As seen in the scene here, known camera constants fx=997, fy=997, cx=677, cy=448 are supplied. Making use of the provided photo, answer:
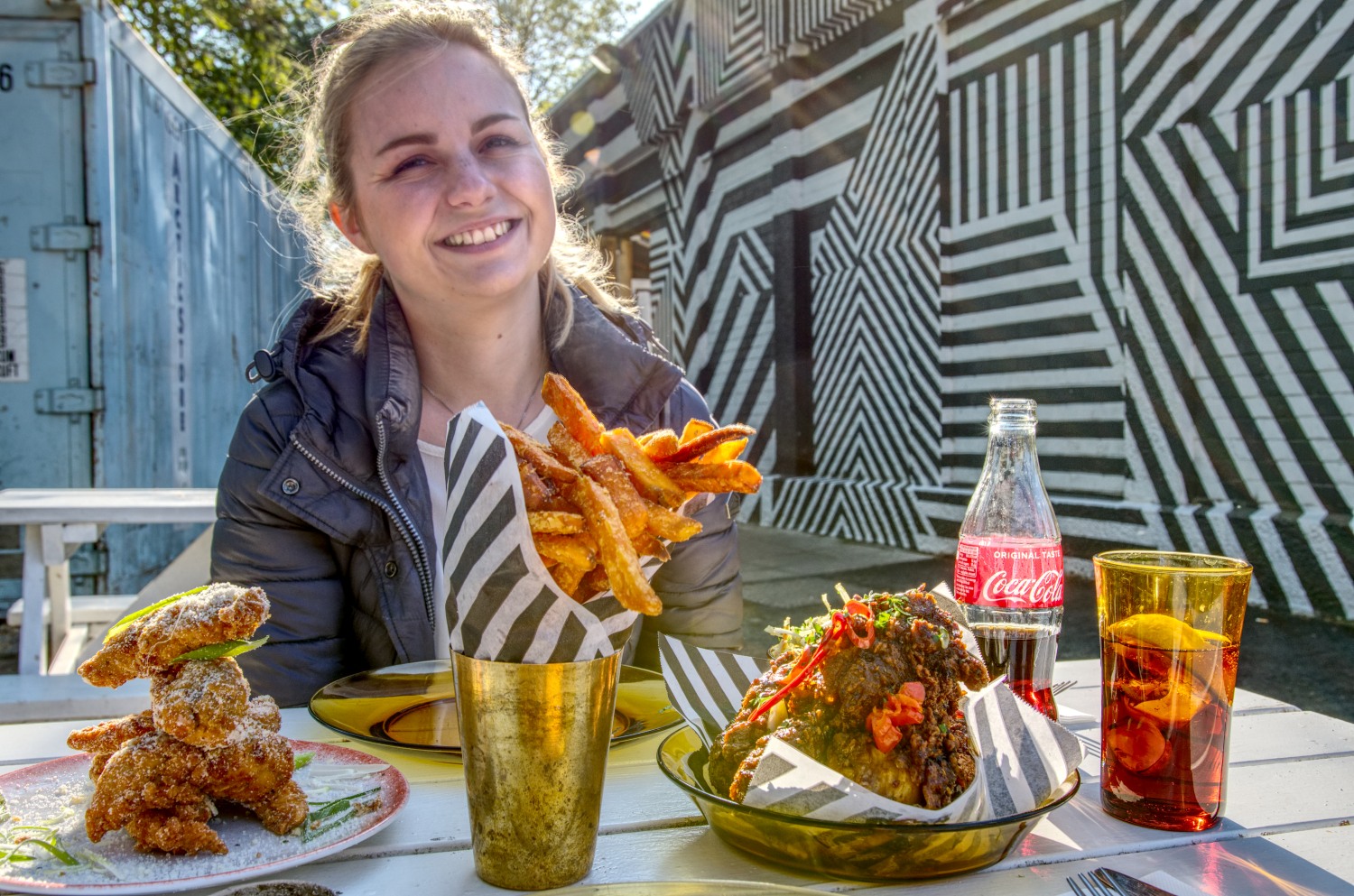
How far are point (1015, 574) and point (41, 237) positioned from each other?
6497mm

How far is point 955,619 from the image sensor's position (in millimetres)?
1304

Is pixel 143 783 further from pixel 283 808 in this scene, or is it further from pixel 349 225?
pixel 349 225

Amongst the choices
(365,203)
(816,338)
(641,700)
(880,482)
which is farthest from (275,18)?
(641,700)

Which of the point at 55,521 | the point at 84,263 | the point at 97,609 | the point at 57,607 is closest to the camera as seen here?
the point at 55,521

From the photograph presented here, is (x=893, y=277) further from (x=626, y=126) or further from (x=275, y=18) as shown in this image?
(x=275, y=18)

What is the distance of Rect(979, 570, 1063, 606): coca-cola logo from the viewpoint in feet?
4.87

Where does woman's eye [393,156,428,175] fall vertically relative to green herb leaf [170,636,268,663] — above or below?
above

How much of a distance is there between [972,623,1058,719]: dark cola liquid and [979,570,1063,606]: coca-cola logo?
0.05 metres

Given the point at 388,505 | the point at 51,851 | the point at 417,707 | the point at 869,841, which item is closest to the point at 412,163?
the point at 388,505

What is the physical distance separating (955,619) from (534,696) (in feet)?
1.98

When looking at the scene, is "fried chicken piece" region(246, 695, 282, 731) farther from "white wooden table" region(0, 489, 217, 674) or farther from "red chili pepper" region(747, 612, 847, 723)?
"white wooden table" region(0, 489, 217, 674)

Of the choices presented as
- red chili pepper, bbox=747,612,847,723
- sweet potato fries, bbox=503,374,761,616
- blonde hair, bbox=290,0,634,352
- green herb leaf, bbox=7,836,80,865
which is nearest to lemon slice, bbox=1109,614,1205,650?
red chili pepper, bbox=747,612,847,723

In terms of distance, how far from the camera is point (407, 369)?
249 cm

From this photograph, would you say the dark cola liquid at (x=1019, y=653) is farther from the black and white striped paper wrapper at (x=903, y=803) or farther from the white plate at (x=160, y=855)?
the white plate at (x=160, y=855)
